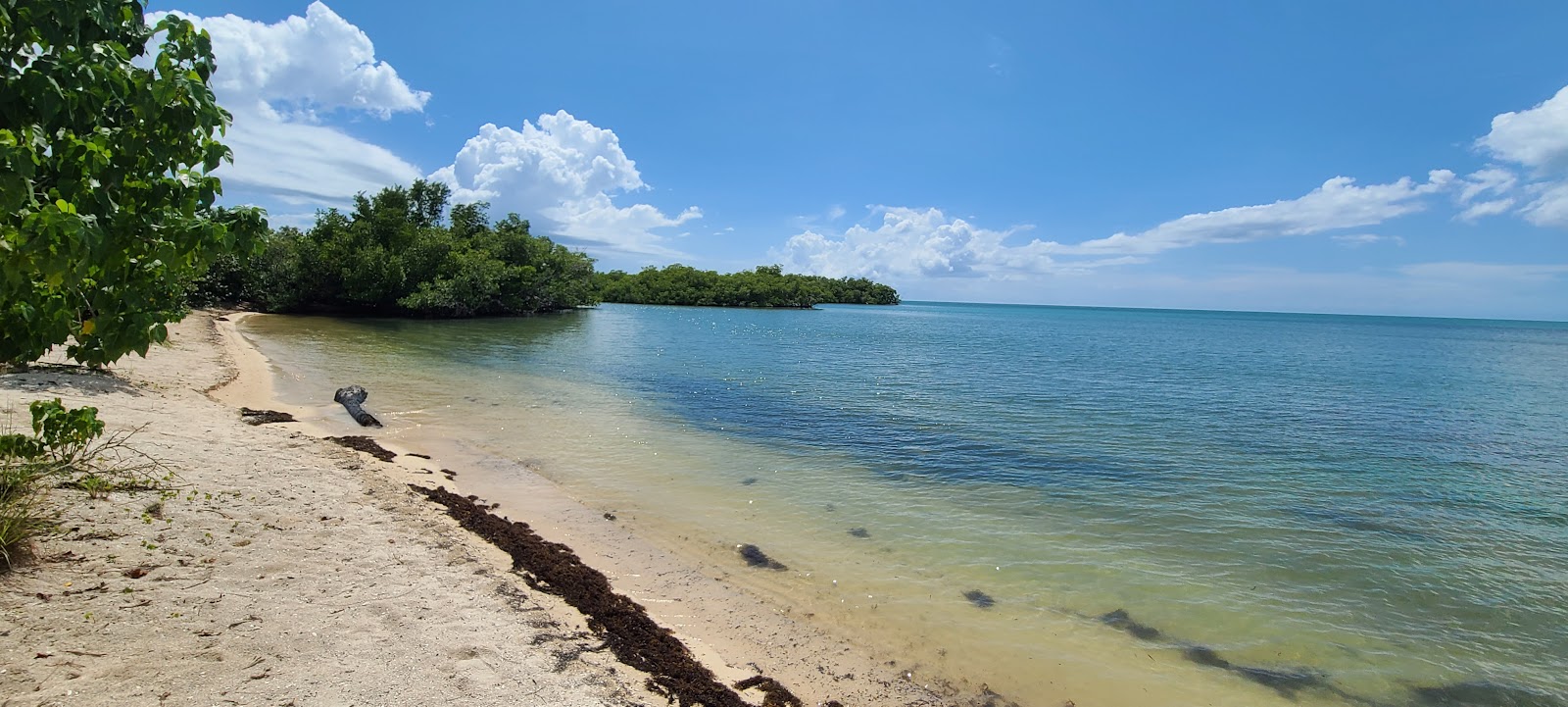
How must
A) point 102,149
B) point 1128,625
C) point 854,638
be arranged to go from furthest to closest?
point 1128,625 < point 854,638 < point 102,149

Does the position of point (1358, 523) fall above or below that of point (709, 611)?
below

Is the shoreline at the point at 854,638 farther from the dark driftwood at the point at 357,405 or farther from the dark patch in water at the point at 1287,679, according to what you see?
the dark driftwood at the point at 357,405

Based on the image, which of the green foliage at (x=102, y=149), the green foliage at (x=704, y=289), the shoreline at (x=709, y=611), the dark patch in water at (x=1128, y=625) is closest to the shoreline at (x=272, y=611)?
the shoreline at (x=709, y=611)

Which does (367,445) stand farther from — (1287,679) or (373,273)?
(373,273)

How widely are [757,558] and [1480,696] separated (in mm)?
7102

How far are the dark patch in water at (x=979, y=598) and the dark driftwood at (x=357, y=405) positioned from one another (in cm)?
1214

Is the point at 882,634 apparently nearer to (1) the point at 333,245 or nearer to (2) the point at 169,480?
(2) the point at 169,480

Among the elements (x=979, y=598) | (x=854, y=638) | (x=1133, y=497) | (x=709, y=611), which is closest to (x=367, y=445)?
(x=709, y=611)

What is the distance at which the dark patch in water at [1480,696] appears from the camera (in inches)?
239

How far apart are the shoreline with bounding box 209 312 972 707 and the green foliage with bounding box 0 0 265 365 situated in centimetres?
457

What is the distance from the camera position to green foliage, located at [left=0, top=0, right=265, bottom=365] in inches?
105

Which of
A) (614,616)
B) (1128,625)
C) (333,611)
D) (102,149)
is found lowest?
(1128,625)

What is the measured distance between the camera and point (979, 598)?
743 centimetres

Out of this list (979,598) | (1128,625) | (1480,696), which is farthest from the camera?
(979,598)
